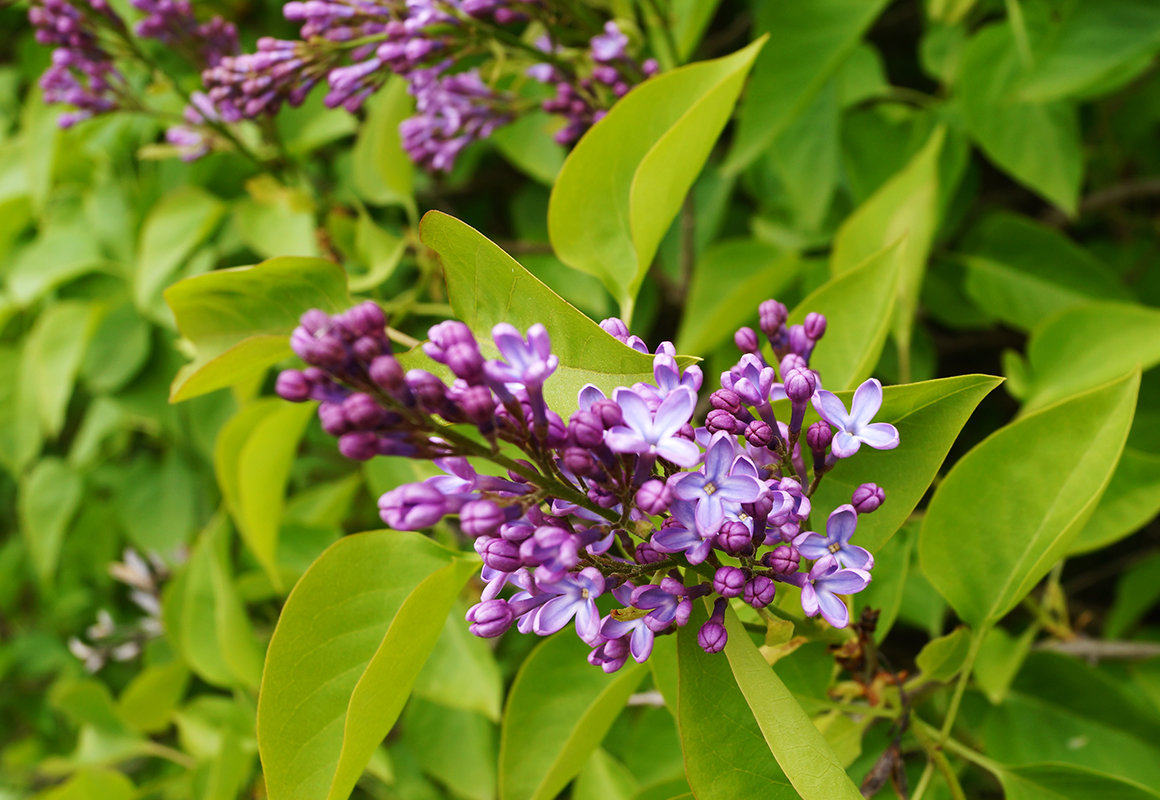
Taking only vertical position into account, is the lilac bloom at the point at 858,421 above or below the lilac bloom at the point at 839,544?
above

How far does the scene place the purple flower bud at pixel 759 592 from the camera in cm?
75

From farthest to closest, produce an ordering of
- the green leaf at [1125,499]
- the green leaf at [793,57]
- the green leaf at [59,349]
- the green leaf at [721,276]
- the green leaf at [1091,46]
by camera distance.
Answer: the green leaf at [59,349], the green leaf at [721,276], the green leaf at [793,57], the green leaf at [1091,46], the green leaf at [1125,499]

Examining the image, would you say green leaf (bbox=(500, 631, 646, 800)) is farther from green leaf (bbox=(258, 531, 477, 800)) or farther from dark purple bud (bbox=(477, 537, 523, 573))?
dark purple bud (bbox=(477, 537, 523, 573))

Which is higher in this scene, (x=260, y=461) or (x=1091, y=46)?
(x=1091, y=46)

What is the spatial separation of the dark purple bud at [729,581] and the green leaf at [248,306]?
0.68 meters

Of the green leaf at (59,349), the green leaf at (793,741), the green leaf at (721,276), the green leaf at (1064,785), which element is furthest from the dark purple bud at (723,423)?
the green leaf at (59,349)

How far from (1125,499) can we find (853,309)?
2.06 feet

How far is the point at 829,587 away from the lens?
775mm

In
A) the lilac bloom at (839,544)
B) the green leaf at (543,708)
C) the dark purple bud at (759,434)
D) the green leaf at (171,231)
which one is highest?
the dark purple bud at (759,434)

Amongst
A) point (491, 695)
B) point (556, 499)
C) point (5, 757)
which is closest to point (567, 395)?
point (556, 499)

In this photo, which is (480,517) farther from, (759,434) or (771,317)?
(771,317)

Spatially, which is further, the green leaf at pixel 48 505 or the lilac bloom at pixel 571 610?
the green leaf at pixel 48 505

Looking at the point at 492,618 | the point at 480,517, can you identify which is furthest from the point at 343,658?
the point at 480,517

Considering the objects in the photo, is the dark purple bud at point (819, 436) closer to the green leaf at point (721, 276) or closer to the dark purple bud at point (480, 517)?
the dark purple bud at point (480, 517)
